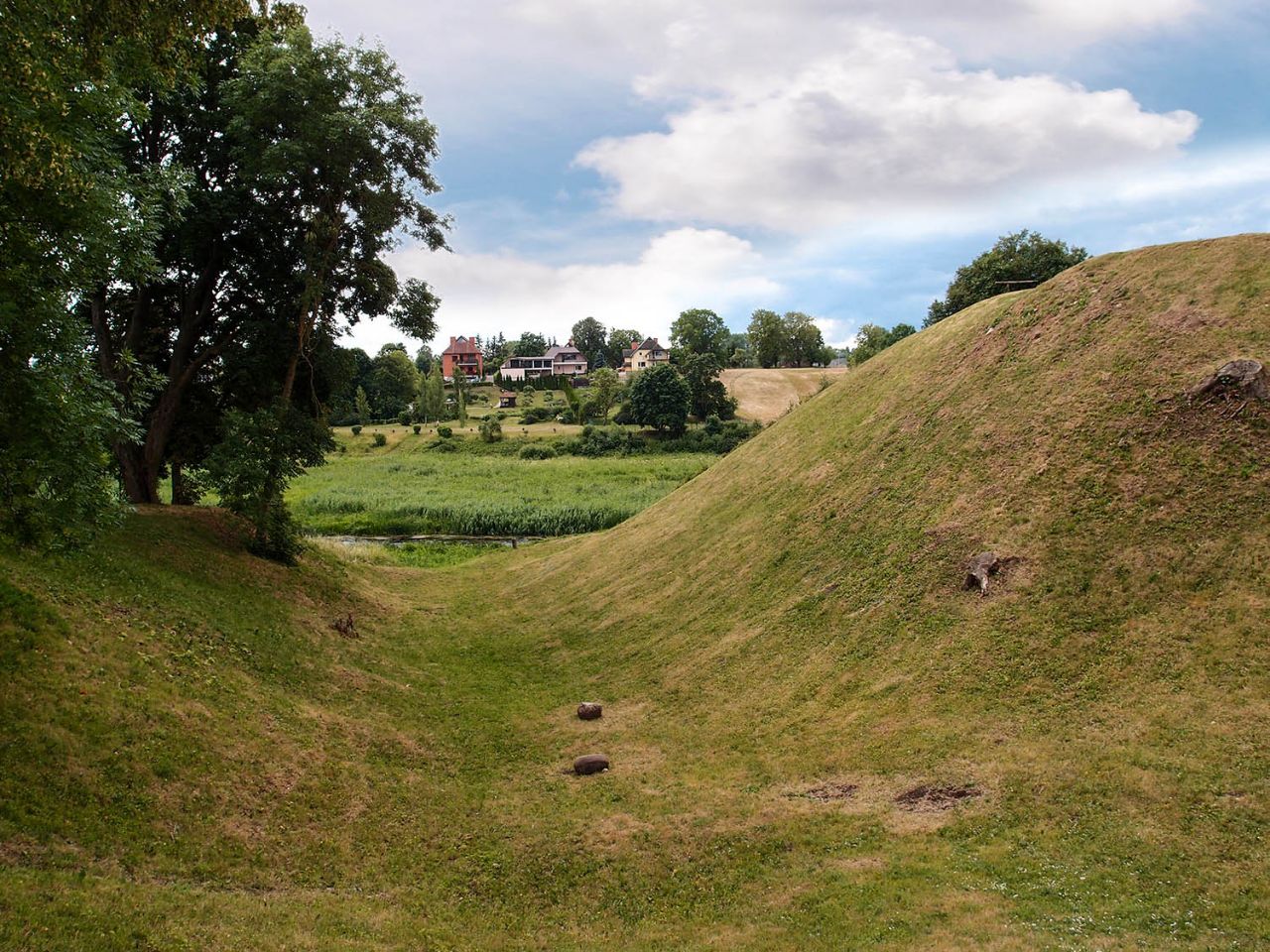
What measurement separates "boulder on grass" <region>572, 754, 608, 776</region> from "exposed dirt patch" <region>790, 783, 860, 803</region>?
4.91 m

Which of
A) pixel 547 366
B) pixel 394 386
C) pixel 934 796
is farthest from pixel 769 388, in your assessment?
pixel 934 796

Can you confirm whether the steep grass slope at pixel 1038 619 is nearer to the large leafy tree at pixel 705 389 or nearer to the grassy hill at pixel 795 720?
the grassy hill at pixel 795 720

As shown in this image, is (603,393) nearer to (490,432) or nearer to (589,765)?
(490,432)

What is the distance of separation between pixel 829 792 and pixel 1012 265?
57150 mm

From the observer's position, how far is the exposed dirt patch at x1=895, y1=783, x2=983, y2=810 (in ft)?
44.5

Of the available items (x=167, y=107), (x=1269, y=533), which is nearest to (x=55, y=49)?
(x=167, y=107)

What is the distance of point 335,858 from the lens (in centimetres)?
1405

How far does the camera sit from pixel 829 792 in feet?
49.3

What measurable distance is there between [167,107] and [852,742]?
32.8 m

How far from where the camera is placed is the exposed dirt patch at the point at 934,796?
44.5 ft

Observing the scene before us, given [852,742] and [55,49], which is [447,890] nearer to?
[852,742]

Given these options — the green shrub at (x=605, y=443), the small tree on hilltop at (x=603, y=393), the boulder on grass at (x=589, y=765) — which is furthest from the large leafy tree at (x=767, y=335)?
the boulder on grass at (x=589, y=765)

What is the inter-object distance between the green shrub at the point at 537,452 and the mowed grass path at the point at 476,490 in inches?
51.9

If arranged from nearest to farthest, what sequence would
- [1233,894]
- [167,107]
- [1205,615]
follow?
[1233,894] < [1205,615] < [167,107]
